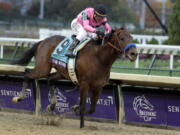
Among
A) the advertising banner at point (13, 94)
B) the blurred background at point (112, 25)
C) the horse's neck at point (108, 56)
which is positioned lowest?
the advertising banner at point (13, 94)

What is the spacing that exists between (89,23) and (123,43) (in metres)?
0.85

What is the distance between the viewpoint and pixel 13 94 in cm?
932

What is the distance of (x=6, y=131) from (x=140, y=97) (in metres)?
2.35

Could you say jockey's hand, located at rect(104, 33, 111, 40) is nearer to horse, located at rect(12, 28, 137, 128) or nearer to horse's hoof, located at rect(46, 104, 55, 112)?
horse, located at rect(12, 28, 137, 128)

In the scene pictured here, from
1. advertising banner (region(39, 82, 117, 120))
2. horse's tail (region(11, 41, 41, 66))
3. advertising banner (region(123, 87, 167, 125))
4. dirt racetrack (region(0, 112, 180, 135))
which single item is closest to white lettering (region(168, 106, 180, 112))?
advertising banner (region(123, 87, 167, 125))

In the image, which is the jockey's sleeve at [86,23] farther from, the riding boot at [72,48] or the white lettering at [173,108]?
the white lettering at [173,108]

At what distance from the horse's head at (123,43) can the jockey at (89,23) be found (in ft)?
0.95

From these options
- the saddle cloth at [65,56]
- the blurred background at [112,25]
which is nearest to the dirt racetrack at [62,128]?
the saddle cloth at [65,56]

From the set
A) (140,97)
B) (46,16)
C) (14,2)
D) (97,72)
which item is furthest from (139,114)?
(14,2)

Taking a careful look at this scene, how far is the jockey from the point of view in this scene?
24.8 ft

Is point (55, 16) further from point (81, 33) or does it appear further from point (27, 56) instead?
point (81, 33)

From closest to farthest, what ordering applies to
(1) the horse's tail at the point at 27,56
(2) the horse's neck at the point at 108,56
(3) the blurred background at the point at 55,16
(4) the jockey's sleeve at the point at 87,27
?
(2) the horse's neck at the point at 108,56 < (4) the jockey's sleeve at the point at 87,27 < (1) the horse's tail at the point at 27,56 < (3) the blurred background at the point at 55,16

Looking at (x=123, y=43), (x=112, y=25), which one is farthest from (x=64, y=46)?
(x=112, y=25)

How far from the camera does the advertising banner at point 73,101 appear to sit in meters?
8.40
